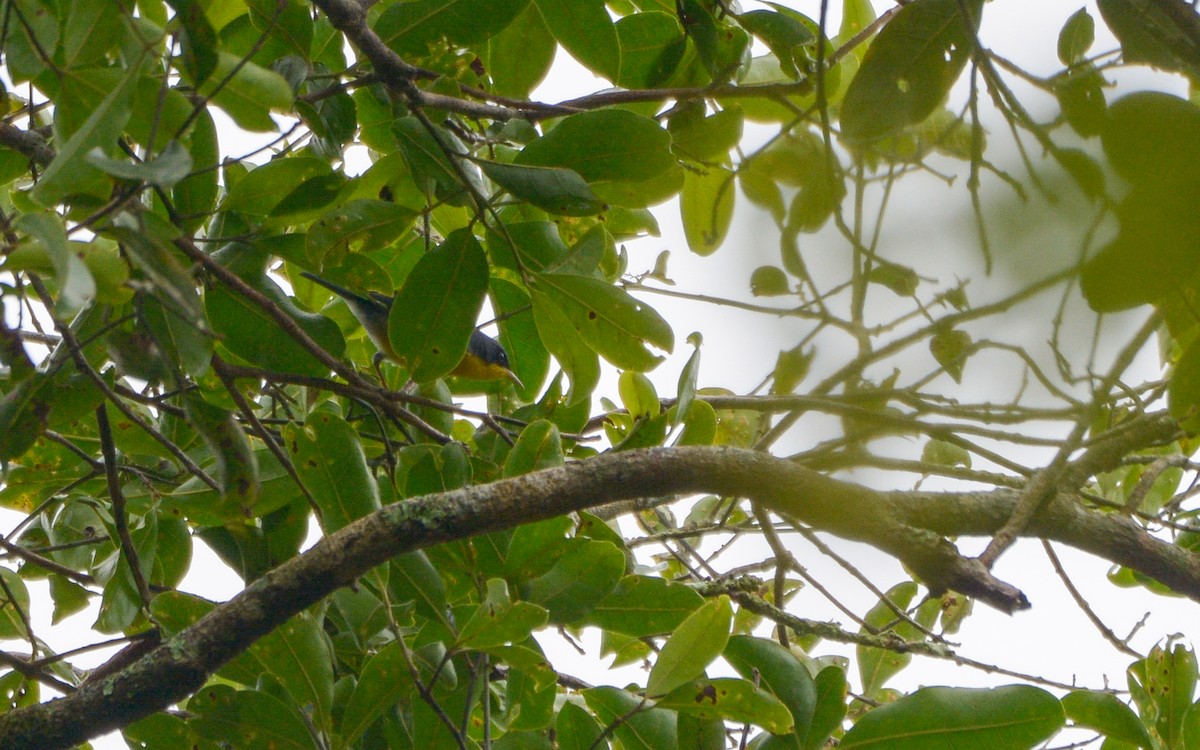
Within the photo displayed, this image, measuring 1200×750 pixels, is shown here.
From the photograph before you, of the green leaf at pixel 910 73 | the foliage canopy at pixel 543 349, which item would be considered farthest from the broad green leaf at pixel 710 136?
the green leaf at pixel 910 73

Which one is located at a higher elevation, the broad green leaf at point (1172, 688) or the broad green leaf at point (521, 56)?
Result: the broad green leaf at point (521, 56)

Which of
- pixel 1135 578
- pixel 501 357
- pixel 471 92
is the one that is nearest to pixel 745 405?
pixel 471 92

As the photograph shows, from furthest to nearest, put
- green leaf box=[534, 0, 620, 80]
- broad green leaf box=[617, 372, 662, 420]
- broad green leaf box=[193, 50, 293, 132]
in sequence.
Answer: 1. broad green leaf box=[617, 372, 662, 420]
2. green leaf box=[534, 0, 620, 80]
3. broad green leaf box=[193, 50, 293, 132]

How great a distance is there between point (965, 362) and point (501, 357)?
3.33 metres

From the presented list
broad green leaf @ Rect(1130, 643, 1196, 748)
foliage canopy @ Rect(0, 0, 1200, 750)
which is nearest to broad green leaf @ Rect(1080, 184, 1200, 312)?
foliage canopy @ Rect(0, 0, 1200, 750)

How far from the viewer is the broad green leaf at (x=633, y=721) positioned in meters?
1.52

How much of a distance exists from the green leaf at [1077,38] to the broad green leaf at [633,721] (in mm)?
1139

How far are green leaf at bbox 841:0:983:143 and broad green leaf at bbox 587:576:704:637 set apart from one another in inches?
39.1

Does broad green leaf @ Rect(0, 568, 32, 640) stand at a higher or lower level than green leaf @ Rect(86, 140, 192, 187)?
higher

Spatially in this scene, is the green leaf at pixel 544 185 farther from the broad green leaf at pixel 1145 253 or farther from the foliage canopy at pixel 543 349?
the broad green leaf at pixel 1145 253

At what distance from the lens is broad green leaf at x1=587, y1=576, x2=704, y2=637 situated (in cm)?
160

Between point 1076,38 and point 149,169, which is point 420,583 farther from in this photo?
point 1076,38

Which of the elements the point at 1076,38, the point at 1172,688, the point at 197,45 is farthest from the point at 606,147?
the point at 1172,688

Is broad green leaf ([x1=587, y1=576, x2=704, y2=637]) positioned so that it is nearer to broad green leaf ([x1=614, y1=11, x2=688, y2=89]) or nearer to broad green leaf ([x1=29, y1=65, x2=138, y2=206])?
broad green leaf ([x1=614, y1=11, x2=688, y2=89])
